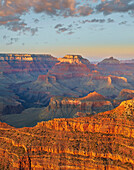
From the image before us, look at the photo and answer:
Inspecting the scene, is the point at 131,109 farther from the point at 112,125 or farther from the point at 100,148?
A: the point at 100,148

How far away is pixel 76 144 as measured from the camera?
4262 cm

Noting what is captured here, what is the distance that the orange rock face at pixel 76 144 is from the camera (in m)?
39.3

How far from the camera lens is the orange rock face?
39281mm

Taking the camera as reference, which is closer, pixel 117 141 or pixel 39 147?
pixel 117 141

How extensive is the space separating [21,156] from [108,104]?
239 feet

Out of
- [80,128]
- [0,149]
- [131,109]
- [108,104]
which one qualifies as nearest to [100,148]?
[80,128]

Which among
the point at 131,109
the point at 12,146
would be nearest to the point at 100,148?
the point at 131,109

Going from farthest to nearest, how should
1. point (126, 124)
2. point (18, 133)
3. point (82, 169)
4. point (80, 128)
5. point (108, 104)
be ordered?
point (108, 104), point (18, 133), point (80, 128), point (126, 124), point (82, 169)

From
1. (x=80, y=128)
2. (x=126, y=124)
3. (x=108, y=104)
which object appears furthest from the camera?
(x=108, y=104)

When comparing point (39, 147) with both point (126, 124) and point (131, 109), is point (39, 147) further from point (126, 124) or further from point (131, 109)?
point (131, 109)

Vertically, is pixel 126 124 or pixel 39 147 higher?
pixel 126 124

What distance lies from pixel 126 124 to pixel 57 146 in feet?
49.6

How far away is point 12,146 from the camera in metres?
46.9

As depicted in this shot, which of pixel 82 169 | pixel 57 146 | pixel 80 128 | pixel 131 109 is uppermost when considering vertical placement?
pixel 131 109
